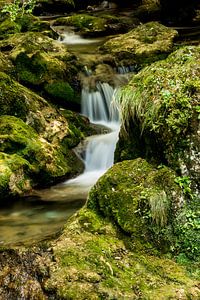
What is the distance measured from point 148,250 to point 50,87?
6796mm

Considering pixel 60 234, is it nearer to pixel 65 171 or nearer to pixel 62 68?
pixel 65 171

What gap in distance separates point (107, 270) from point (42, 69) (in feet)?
24.2

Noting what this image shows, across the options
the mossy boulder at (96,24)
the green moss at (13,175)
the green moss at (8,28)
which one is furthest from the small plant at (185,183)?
the mossy boulder at (96,24)

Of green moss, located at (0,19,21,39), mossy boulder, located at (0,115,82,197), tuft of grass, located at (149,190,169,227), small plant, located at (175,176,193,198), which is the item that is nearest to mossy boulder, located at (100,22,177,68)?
green moss, located at (0,19,21,39)

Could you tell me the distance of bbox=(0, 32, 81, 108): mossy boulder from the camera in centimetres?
1048

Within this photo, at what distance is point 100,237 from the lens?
4.46 metres

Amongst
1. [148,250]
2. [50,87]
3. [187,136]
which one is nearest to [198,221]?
[148,250]

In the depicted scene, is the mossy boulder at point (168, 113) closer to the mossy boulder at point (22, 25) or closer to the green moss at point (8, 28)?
the green moss at point (8, 28)

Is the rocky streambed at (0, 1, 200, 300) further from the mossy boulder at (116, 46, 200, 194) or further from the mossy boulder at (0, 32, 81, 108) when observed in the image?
the mossy boulder at (0, 32, 81, 108)

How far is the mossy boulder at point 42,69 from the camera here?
10477 millimetres

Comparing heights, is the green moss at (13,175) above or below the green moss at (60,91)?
below

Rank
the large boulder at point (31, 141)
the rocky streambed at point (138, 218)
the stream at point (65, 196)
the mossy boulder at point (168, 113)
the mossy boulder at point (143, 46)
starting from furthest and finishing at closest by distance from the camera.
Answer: the mossy boulder at point (143, 46) < the large boulder at point (31, 141) < the stream at point (65, 196) < the mossy boulder at point (168, 113) < the rocky streambed at point (138, 218)

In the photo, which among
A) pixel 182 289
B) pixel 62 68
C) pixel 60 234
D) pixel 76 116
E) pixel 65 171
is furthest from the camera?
pixel 62 68

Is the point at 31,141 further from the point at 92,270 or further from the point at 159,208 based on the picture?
the point at 92,270
